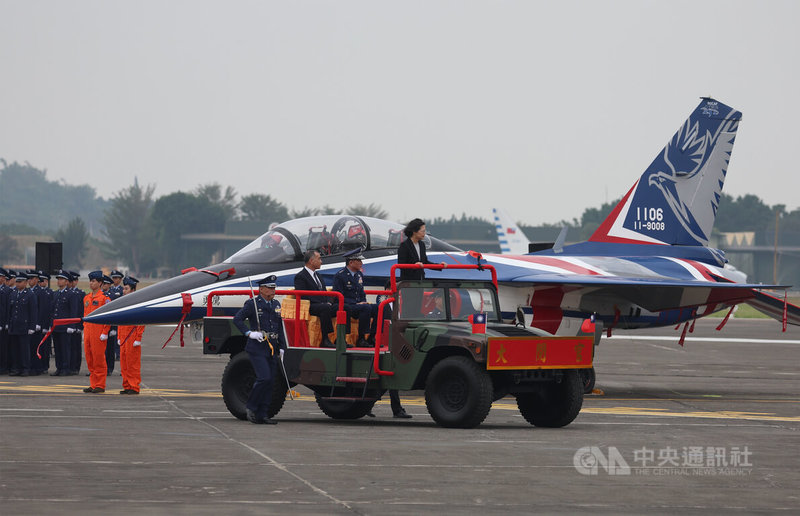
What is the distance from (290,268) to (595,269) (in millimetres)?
6470

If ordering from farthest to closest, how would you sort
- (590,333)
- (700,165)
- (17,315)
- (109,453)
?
1. (700,165)
2. (17,315)
3. (590,333)
4. (109,453)

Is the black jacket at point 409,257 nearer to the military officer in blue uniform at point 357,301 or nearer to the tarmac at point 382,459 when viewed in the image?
the military officer in blue uniform at point 357,301

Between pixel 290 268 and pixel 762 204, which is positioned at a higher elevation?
pixel 762 204

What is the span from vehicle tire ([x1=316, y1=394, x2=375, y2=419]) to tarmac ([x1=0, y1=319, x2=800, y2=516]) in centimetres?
26

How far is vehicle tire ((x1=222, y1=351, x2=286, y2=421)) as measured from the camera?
13828mm

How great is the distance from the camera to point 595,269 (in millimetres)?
21844

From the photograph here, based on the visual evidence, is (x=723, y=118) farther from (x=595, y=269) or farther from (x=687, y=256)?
(x=595, y=269)

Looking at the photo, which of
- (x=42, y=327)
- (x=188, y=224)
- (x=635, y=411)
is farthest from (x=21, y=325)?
(x=188, y=224)

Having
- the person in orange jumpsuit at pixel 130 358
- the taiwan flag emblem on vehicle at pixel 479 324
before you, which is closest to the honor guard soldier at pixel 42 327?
the person in orange jumpsuit at pixel 130 358

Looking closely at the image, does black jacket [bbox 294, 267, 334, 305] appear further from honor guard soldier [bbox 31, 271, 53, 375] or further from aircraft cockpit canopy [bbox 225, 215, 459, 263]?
honor guard soldier [bbox 31, 271, 53, 375]

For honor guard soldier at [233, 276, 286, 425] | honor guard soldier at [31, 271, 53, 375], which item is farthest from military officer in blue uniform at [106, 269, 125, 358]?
honor guard soldier at [233, 276, 286, 425]

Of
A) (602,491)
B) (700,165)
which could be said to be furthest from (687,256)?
(602,491)

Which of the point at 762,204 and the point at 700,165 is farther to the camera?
the point at 762,204

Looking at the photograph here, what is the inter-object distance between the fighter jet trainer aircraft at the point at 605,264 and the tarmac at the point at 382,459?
6.33ft
